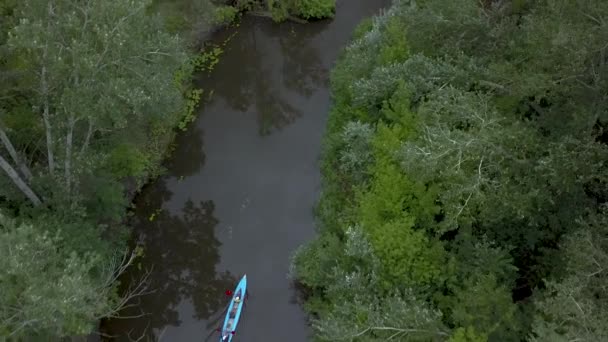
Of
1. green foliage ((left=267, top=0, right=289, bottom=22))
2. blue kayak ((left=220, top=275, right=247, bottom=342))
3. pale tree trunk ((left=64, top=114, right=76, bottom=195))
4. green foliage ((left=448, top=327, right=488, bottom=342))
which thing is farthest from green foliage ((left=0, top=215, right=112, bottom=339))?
green foliage ((left=267, top=0, right=289, bottom=22))

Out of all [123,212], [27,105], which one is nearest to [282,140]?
[123,212]

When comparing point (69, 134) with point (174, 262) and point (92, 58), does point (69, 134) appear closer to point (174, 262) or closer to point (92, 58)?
point (92, 58)

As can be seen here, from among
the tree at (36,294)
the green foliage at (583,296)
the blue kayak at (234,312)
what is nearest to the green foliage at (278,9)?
the blue kayak at (234,312)

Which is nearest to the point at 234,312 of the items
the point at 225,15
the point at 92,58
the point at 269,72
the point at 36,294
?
the point at 36,294

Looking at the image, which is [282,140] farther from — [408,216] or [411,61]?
[408,216]

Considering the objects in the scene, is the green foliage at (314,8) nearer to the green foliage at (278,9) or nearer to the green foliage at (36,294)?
the green foliage at (278,9)

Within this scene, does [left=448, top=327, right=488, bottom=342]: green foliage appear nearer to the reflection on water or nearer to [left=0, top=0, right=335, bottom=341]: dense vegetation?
[left=0, top=0, right=335, bottom=341]: dense vegetation
